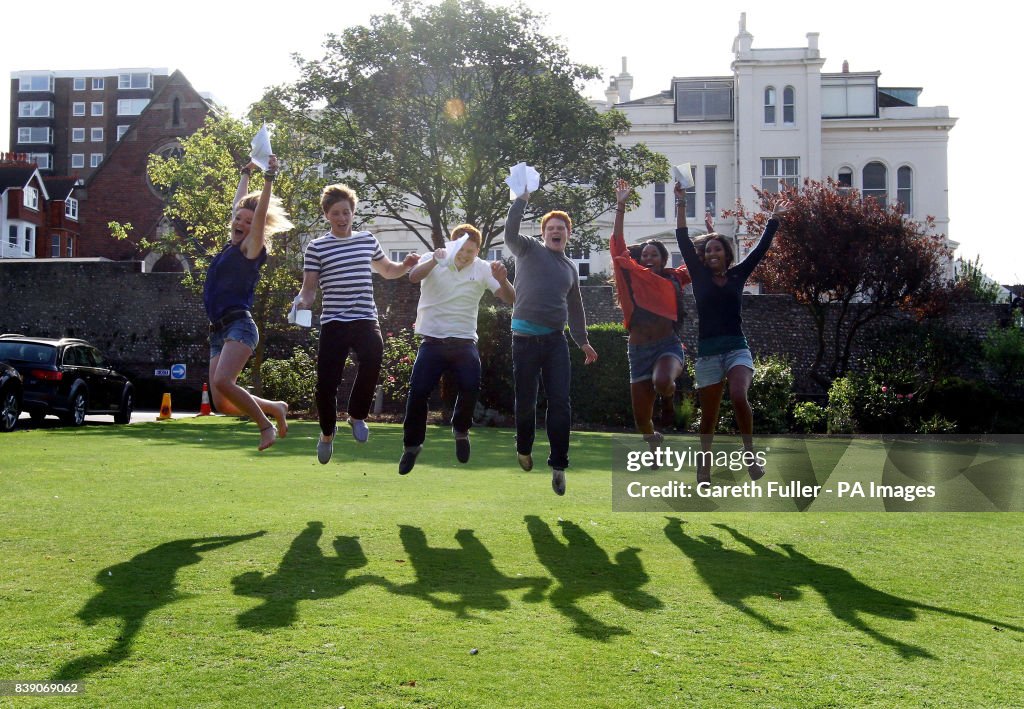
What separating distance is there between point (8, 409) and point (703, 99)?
4265 centimetres

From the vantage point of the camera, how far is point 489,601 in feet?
21.5

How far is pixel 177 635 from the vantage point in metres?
5.64

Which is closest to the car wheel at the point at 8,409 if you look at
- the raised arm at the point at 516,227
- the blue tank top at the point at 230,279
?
the blue tank top at the point at 230,279

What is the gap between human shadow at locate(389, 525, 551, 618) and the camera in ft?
21.4

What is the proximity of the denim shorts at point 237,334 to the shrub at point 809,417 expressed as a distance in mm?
19608

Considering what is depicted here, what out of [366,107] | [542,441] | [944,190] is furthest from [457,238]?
[944,190]

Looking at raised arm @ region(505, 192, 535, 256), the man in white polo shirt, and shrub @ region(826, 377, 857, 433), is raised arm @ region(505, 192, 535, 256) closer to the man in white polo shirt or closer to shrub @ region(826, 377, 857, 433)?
the man in white polo shirt

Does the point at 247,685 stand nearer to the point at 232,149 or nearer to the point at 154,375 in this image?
the point at 232,149

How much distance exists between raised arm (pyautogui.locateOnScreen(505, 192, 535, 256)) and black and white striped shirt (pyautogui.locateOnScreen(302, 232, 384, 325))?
107cm

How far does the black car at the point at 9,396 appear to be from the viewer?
19500mm

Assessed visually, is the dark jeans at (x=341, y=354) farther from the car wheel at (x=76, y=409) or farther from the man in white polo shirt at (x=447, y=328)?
the car wheel at (x=76, y=409)

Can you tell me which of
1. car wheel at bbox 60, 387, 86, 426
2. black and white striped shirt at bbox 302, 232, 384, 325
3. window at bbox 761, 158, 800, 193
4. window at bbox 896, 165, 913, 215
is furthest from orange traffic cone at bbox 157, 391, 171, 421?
window at bbox 896, 165, 913, 215

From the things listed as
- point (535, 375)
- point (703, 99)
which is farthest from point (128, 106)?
point (535, 375)

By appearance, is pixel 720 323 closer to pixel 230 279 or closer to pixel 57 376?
pixel 230 279
